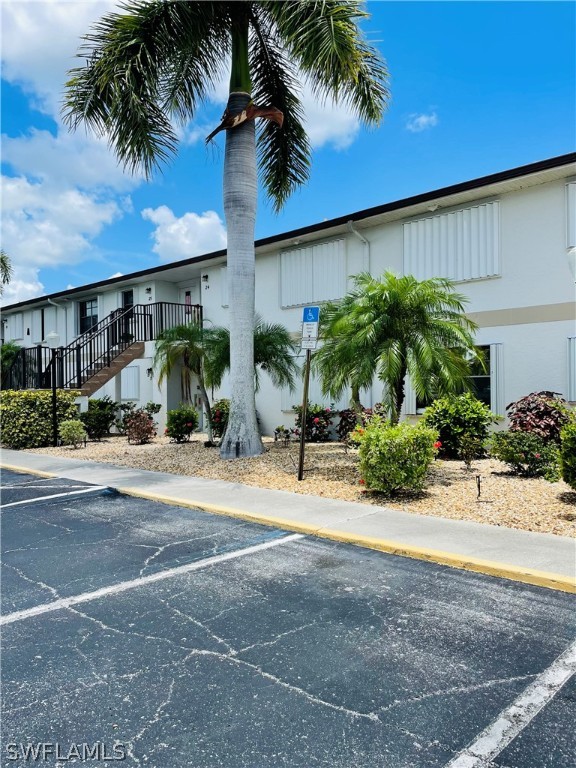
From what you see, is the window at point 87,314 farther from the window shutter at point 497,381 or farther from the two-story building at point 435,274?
the window shutter at point 497,381

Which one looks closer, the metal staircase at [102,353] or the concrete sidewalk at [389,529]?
the concrete sidewalk at [389,529]

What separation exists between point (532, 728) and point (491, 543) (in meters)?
3.11

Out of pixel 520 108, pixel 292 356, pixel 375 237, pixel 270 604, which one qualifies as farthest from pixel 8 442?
pixel 520 108

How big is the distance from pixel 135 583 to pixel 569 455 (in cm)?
527

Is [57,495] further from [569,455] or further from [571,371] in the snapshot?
[571,371]

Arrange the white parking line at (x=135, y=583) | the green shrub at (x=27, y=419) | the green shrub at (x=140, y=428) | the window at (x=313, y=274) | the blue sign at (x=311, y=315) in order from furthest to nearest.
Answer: the green shrub at (x=140, y=428), the window at (x=313, y=274), the green shrub at (x=27, y=419), the blue sign at (x=311, y=315), the white parking line at (x=135, y=583)

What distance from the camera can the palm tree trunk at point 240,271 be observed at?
38.4 feet

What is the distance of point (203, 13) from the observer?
11.1 meters

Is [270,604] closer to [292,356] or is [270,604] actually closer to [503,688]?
[503,688]

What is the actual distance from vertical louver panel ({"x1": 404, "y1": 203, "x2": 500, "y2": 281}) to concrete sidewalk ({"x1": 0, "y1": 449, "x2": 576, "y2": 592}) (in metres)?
7.70

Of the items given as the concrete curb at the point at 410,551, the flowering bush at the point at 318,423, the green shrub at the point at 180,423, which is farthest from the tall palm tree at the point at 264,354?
the concrete curb at the point at 410,551

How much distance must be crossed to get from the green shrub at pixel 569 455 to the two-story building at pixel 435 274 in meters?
2.32

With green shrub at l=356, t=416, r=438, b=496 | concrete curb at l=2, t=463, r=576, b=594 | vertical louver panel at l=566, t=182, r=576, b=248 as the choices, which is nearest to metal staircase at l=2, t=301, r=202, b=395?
vertical louver panel at l=566, t=182, r=576, b=248

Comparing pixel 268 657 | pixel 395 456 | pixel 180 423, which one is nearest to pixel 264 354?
pixel 180 423
